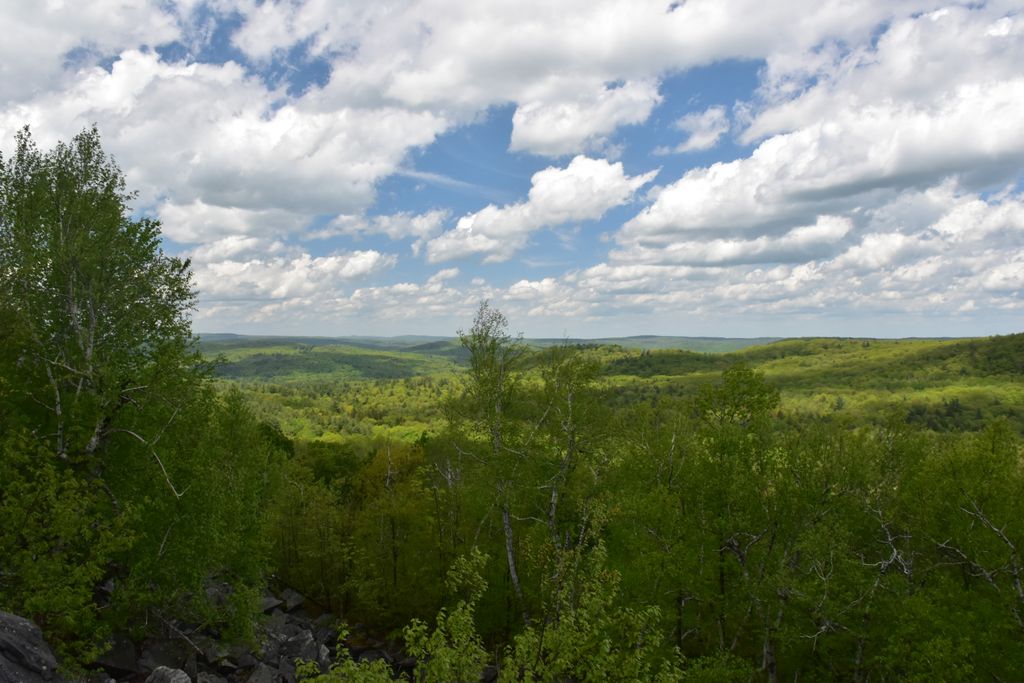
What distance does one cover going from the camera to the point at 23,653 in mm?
18359

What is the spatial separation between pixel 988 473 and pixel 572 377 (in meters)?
21.0

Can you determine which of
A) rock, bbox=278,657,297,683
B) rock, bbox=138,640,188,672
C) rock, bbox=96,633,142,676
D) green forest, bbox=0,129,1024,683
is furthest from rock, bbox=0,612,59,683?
rock, bbox=278,657,297,683

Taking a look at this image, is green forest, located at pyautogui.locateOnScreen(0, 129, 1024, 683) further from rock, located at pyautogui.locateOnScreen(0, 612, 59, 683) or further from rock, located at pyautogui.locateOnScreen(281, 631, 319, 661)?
rock, located at pyautogui.locateOnScreen(281, 631, 319, 661)

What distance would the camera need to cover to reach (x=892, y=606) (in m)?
25.2

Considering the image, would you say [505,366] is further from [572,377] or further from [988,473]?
[988,473]

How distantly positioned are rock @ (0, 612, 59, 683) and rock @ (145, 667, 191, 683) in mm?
3623

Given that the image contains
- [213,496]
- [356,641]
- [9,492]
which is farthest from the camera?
[356,641]

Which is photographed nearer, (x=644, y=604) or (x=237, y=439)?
(x=644, y=604)

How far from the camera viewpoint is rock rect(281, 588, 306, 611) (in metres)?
46.1

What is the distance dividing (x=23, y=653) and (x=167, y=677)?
18.7ft

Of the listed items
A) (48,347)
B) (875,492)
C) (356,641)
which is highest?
(48,347)

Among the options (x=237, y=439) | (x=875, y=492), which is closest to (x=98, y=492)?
(x=237, y=439)

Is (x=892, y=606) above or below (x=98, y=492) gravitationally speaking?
below

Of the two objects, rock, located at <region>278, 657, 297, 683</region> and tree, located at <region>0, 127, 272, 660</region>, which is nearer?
tree, located at <region>0, 127, 272, 660</region>
